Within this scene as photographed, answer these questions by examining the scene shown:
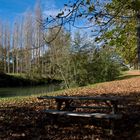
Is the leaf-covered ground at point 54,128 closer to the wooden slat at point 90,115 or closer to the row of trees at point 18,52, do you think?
the wooden slat at point 90,115

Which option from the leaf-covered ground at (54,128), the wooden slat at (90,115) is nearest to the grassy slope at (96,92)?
the leaf-covered ground at (54,128)

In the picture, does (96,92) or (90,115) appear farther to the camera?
(96,92)

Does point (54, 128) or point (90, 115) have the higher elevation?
point (90, 115)

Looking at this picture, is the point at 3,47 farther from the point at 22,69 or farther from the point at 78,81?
the point at 78,81

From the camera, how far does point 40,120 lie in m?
8.59

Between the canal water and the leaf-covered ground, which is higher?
the canal water

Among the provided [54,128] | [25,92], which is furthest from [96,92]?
[25,92]

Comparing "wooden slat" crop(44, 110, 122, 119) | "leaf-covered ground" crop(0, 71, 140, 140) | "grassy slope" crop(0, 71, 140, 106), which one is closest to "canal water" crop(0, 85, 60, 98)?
"grassy slope" crop(0, 71, 140, 106)

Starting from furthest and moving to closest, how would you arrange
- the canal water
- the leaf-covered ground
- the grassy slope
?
the canal water < the grassy slope < the leaf-covered ground

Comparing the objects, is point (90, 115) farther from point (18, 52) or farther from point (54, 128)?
point (18, 52)

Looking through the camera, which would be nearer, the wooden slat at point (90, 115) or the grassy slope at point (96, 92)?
the wooden slat at point (90, 115)

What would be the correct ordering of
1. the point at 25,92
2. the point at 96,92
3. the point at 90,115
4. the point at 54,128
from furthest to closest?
the point at 25,92 → the point at 96,92 → the point at 54,128 → the point at 90,115

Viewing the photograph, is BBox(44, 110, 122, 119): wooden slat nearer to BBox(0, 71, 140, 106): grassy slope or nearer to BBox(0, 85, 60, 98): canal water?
BBox(0, 71, 140, 106): grassy slope

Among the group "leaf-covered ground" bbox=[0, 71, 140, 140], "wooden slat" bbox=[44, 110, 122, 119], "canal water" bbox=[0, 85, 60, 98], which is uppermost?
"canal water" bbox=[0, 85, 60, 98]
